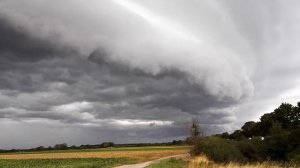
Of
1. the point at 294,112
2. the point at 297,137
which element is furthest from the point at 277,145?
the point at 294,112

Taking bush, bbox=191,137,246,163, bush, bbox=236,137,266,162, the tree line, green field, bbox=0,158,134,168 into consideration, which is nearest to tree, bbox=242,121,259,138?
the tree line

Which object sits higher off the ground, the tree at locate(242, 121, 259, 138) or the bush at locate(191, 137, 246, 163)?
the tree at locate(242, 121, 259, 138)

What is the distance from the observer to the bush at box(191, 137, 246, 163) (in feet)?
222

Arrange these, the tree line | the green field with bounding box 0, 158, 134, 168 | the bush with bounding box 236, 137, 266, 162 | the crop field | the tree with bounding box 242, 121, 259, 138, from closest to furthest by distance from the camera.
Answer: the green field with bounding box 0, 158, 134, 168, the crop field, the tree line, the bush with bounding box 236, 137, 266, 162, the tree with bounding box 242, 121, 259, 138

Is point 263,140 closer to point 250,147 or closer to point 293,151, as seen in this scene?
point 250,147

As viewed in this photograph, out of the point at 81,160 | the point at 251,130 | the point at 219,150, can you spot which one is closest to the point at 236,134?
the point at 251,130

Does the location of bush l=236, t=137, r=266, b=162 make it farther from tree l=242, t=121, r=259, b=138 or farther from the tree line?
tree l=242, t=121, r=259, b=138

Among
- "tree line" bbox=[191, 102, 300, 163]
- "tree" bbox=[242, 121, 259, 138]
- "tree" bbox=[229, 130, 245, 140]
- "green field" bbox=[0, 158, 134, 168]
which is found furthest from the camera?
"tree" bbox=[229, 130, 245, 140]

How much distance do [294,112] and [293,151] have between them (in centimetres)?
3516

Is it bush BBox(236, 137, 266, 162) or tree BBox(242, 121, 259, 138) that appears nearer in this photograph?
bush BBox(236, 137, 266, 162)

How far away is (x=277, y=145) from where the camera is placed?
77.8 metres

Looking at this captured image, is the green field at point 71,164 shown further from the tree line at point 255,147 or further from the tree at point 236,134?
the tree at point 236,134

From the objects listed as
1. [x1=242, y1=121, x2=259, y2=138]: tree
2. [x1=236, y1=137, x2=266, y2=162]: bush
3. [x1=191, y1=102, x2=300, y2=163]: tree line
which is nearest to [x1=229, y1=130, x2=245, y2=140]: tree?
[x1=242, y1=121, x2=259, y2=138]: tree

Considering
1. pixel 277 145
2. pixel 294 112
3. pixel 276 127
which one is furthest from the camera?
pixel 294 112
